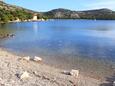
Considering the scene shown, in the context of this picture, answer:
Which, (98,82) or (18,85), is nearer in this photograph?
(18,85)

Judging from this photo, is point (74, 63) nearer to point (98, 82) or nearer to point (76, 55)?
point (76, 55)

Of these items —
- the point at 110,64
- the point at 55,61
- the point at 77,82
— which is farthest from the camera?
the point at 55,61

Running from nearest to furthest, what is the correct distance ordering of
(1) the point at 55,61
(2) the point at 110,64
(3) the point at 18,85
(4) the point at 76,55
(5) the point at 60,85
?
(3) the point at 18,85 < (5) the point at 60,85 < (2) the point at 110,64 < (1) the point at 55,61 < (4) the point at 76,55

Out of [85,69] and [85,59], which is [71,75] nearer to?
[85,69]

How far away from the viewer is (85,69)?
27250 mm

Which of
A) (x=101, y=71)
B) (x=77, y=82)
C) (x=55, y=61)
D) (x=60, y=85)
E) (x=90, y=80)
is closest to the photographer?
(x=60, y=85)

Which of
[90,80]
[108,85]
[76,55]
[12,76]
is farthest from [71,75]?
[76,55]

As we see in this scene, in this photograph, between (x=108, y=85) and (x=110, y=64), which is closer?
(x=108, y=85)

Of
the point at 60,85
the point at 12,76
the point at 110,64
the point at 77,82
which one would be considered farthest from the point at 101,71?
the point at 12,76

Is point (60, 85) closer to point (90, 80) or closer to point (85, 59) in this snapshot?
point (90, 80)

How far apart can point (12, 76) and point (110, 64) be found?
46.1ft

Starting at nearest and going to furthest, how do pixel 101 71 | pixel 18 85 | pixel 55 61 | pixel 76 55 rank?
pixel 18 85 → pixel 101 71 → pixel 55 61 → pixel 76 55

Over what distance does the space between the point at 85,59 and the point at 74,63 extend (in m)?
3.60

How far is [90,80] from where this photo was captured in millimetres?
22281
